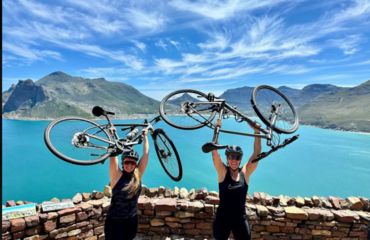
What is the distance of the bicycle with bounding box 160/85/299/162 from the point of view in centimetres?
437

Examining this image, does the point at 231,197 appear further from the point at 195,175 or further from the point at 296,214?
the point at 195,175

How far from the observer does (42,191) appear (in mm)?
40750

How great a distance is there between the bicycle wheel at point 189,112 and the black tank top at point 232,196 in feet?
4.53

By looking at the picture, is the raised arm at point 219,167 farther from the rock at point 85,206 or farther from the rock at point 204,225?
the rock at point 85,206

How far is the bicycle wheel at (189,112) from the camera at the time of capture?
16.3 ft

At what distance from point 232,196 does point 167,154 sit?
2164mm

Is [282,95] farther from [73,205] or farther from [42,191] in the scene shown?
[42,191]

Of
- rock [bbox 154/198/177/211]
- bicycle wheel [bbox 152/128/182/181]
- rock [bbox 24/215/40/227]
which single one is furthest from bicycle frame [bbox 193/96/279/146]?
rock [bbox 24/215/40/227]

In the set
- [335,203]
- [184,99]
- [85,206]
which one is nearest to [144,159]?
[184,99]

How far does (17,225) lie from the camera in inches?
190

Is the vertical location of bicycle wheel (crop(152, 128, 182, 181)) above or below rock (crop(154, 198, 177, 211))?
above

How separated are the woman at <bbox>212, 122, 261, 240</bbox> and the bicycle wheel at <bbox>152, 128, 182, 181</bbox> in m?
1.45

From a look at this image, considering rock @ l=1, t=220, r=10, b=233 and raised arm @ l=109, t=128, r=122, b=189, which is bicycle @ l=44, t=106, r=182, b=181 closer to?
raised arm @ l=109, t=128, r=122, b=189

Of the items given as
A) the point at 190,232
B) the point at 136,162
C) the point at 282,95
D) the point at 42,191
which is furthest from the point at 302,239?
the point at 42,191
